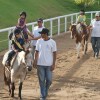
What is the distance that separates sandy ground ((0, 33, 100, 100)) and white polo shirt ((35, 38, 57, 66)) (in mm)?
1313

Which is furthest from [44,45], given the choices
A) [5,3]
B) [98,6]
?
[98,6]

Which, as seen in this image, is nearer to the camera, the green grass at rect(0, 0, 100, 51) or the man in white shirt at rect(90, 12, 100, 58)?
the man in white shirt at rect(90, 12, 100, 58)

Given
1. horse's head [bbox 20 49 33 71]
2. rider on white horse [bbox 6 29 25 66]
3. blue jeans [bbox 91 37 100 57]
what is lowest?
blue jeans [bbox 91 37 100 57]

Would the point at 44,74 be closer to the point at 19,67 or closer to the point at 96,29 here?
the point at 19,67

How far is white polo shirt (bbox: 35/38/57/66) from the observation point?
10.4 metres

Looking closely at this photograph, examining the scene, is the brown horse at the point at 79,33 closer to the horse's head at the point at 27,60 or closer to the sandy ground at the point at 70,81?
the sandy ground at the point at 70,81

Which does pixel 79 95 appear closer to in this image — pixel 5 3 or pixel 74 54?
pixel 74 54

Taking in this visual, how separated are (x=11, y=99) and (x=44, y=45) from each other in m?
1.80

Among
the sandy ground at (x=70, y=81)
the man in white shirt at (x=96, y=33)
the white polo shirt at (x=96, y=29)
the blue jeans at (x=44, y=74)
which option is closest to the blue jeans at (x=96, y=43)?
the man in white shirt at (x=96, y=33)

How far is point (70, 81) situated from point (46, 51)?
3359 mm

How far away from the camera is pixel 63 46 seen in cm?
2139

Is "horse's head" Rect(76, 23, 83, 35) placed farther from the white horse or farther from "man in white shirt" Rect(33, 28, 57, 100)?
"man in white shirt" Rect(33, 28, 57, 100)

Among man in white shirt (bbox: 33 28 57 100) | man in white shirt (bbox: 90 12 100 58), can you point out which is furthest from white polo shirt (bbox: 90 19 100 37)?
man in white shirt (bbox: 33 28 57 100)

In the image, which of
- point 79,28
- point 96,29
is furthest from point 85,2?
point 96,29
